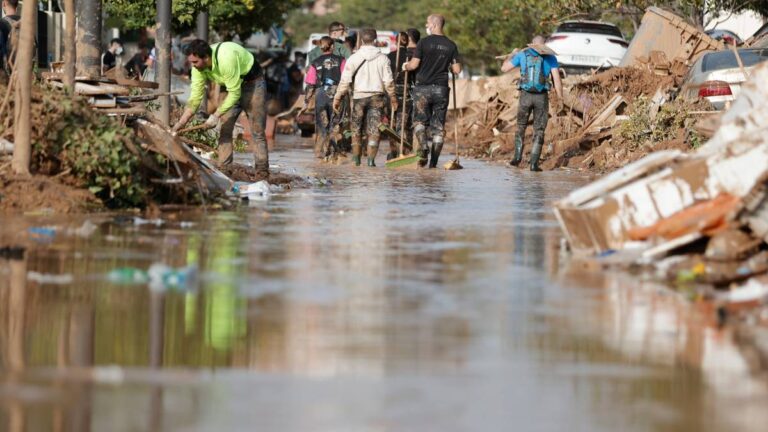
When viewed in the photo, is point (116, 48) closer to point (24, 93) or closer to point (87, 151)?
point (87, 151)

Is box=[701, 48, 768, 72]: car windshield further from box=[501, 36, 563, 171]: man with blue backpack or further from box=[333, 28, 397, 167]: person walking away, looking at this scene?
box=[333, 28, 397, 167]: person walking away

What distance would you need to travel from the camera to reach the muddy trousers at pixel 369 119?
21.6 m

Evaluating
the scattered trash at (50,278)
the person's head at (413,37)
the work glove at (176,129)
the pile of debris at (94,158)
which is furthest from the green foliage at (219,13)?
the scattered trash at (50,278)

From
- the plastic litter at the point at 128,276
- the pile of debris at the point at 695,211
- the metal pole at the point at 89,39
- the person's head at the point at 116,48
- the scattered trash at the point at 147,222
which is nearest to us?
the plastic litter at the point at 128,276

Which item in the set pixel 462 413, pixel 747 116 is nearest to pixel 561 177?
pixel 747 116

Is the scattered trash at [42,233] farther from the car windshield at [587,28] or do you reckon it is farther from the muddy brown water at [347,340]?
the car windshield at [587,28]

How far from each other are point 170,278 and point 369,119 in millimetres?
13087

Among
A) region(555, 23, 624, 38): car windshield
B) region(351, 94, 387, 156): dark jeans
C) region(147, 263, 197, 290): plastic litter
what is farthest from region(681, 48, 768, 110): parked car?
region(555, 23, 624, 38): car windshield

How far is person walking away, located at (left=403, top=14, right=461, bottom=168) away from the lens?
69.7 feet

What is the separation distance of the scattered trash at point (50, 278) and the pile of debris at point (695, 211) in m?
3.26

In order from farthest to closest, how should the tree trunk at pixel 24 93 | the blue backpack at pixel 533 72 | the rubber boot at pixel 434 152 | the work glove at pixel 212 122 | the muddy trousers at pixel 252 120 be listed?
the rubber boot at pixel 434 152 → the blue backpack at pixel 533 72 → the muddy trousers at pixel 252 120 → the work glove at pixel 212 122 → the tree trunk at pixel 24 93

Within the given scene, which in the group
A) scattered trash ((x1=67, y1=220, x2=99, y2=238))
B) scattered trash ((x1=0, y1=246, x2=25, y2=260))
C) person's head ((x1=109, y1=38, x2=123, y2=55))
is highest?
person's head ((x1=109, y1=38, x2=123, y2=55))

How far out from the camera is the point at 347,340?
7.02 m

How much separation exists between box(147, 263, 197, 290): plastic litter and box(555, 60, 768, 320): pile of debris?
260 cm
